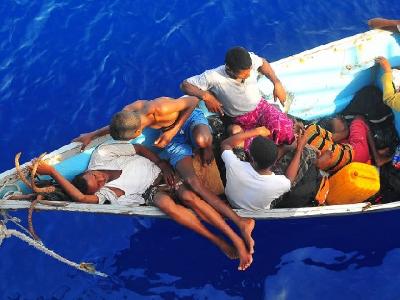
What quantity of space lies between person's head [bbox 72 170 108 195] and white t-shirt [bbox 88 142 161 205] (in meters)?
0.07

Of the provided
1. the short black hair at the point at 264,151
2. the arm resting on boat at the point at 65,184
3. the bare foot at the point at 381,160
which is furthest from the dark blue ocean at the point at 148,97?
the short black hair at the point at 264,151

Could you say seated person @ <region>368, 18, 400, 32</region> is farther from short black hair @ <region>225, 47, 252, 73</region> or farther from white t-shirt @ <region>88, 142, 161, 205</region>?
white t-shirt @ <region>88, 142, 161, 205</region>

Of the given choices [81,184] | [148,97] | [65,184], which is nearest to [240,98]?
[81,184]

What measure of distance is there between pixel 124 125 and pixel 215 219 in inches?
50.9

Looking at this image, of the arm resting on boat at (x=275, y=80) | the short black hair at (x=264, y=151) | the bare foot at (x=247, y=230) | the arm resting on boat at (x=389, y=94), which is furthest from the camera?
the arm resting on boat at (x=275, y=80)

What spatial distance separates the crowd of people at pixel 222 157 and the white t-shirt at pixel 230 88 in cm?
1

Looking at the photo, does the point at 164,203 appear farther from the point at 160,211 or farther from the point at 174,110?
the point at 174,110

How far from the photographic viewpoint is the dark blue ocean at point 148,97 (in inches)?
229

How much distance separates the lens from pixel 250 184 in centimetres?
459

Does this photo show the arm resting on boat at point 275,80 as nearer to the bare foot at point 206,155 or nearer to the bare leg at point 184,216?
the bare foot at point 206,155

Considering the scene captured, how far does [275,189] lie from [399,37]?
316cm

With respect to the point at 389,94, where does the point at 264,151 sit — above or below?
above

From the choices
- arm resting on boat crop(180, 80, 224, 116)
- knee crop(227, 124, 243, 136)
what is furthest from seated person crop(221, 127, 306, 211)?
arm resting on boat crop(180, 80, 224, 116)

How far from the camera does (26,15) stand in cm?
823
